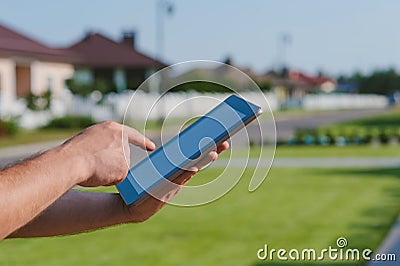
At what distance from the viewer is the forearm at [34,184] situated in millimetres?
1377

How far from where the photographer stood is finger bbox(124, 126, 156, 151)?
60.9 inches

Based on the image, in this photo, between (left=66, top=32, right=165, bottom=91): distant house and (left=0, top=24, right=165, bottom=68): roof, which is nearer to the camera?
(left=0, top=24, right=165, bottom=68): roof

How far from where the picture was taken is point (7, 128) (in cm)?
2500

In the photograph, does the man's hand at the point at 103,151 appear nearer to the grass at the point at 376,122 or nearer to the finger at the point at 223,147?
the finger at the point at 223,147

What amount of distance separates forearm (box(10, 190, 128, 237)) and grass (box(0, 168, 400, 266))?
431cm

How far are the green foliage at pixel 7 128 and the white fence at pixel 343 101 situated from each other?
2017 inches

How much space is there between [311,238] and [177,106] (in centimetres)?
634

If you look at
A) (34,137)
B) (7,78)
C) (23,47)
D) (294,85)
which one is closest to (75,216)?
(34,137)

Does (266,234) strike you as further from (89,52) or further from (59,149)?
(89,52)

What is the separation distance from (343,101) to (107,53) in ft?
158

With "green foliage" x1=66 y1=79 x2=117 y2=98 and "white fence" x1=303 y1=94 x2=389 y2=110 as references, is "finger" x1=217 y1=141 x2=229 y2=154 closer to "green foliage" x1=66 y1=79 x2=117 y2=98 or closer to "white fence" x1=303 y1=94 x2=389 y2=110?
"green foliage" x1=66 y1=79 x2=117 y2=98

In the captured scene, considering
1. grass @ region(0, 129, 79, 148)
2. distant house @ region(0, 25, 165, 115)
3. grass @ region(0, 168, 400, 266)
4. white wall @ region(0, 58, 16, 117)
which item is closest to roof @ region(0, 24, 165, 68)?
distant house @ region(0, 25, 165, 115)

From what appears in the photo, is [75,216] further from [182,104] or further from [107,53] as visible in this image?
[107,53]

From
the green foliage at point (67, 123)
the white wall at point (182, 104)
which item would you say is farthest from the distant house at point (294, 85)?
the white wall at point (182, 104)
